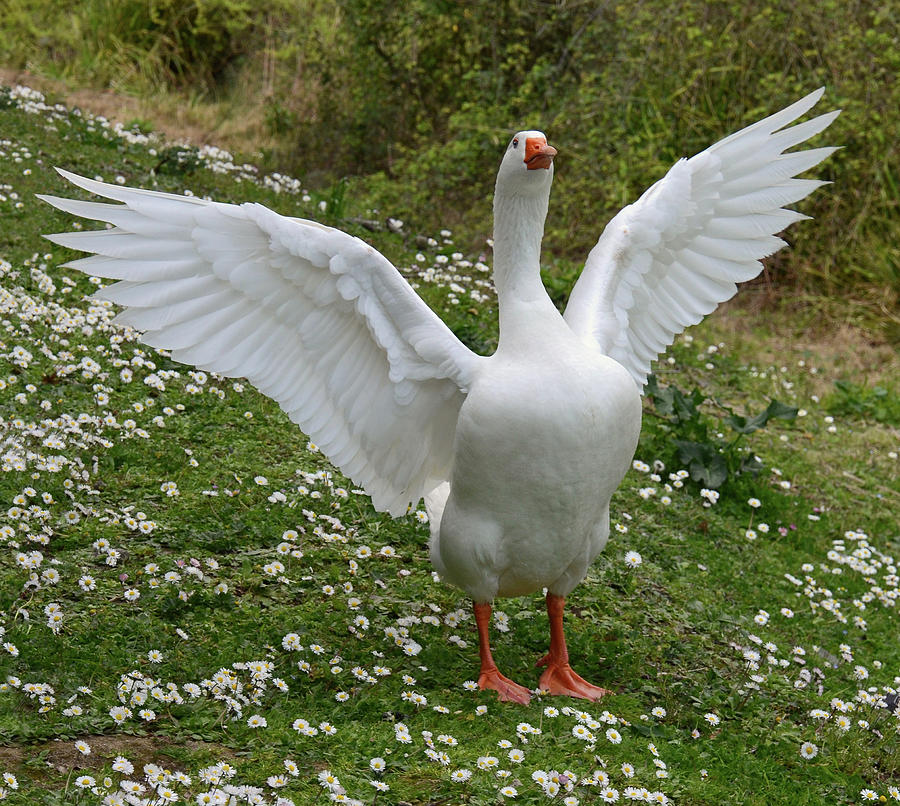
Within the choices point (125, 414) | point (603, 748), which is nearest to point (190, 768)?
point (603, 748)

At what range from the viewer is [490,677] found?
177 inches

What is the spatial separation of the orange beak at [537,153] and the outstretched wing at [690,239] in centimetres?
69

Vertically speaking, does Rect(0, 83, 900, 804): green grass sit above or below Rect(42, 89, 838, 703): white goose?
Answer: below

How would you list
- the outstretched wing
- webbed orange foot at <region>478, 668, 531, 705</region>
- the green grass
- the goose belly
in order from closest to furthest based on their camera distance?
1. the green grass
2. the goose belly
3. webbed orange foot at <region>478, 668, 531, 705</region>
4. the outstretched wing

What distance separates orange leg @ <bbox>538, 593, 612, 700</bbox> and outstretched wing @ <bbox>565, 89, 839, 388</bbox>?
1145mm

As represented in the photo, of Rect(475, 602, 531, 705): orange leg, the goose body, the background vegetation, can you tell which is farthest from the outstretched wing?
the background vegetation

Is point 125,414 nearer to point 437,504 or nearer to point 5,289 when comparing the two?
point 5,289

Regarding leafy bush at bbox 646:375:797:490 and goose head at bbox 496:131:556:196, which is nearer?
goose head at bbox 496:131:556:196

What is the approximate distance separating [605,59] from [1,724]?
32.0 feet

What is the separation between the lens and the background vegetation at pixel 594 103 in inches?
428

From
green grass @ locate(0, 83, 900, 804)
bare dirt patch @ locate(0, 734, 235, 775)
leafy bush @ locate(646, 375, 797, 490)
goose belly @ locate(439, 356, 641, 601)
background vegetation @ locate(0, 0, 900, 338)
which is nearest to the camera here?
bare dirt patch @ locate(0, 734, 235, 775)

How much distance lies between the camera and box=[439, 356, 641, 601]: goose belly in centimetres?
408

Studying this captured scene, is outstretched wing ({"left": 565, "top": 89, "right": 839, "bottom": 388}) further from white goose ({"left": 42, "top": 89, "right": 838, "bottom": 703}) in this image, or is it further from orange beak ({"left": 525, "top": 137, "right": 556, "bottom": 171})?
orange beak ({"left": 525, "top": 137, "right": 556, "bottom": 171})

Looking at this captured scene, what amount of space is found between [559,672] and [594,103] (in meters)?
7.86
